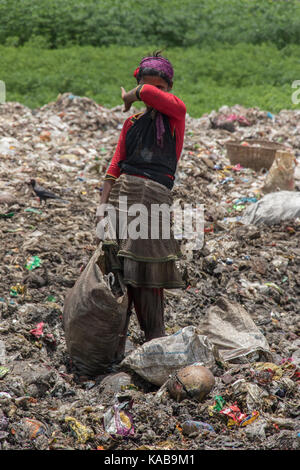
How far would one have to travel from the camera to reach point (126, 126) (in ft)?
11.5

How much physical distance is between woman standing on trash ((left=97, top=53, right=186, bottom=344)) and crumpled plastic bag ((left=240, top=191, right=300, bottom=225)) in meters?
2.82

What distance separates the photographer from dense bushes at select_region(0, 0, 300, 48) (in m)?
16.0

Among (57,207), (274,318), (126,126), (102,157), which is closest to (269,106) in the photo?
(102,157)

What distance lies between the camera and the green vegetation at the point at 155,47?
1218 centimetres

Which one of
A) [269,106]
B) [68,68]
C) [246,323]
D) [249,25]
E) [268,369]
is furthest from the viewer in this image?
[249,25]

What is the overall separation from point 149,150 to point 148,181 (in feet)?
0.58

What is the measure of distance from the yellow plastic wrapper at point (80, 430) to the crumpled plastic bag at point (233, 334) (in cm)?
108

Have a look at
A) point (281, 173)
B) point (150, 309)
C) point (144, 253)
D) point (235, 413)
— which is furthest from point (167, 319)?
point (281, 173)

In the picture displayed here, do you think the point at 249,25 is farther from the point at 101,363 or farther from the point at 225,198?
the point at 101,363

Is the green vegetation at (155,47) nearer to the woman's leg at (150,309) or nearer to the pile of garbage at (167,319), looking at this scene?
the pile of garbage at (167,319)

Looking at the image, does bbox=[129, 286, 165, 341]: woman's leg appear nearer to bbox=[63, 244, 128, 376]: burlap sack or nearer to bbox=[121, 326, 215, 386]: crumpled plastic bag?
bbox=[63, 244, 128, 376]: burlap sack

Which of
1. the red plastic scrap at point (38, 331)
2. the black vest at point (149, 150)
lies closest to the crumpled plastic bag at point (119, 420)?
the red plastic scrap at point (38, 331)

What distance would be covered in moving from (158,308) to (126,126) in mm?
1089

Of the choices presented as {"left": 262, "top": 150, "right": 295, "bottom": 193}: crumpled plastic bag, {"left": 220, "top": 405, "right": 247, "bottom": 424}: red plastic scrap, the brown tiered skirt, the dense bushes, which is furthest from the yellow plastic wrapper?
the dense bushes
